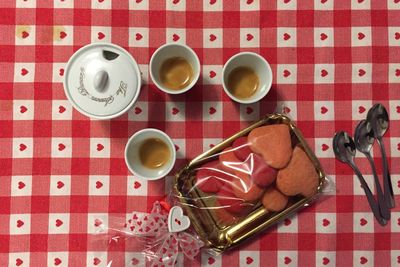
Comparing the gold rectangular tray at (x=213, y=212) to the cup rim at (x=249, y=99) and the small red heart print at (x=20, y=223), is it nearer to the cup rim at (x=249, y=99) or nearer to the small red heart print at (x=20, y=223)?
the cup rim at (x=249, y=99)

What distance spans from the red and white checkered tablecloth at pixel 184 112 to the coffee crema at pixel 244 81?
0.04 metres

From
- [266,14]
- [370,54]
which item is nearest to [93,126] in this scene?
[266,14]

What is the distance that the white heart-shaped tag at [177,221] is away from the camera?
89 centimetres

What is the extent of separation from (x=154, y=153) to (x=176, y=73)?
169 mm

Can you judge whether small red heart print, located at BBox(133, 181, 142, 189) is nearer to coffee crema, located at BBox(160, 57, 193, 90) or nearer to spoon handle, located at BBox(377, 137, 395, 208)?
coffee crema, located at BBox(160, 57, 193, 90)

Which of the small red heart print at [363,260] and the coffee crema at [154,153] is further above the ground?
the coffee crema at [154,153]

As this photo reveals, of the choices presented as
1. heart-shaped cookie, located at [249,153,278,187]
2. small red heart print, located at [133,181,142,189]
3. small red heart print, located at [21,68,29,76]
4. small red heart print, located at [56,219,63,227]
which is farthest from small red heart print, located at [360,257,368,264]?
small red heart print, located at [21,68,29,76]

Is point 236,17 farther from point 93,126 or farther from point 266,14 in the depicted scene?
point 93,126

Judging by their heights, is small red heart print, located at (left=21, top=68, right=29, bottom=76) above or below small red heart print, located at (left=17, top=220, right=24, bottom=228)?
above

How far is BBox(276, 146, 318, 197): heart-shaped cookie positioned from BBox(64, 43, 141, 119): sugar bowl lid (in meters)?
0.32

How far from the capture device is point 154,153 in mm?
910

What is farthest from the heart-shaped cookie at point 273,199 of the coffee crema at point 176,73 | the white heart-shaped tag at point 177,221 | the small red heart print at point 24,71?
the small red heart print at point 24,71

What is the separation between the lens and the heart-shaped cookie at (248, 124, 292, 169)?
87cm

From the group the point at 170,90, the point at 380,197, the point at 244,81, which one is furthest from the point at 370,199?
the point at 170,90
